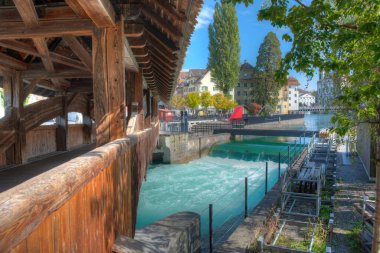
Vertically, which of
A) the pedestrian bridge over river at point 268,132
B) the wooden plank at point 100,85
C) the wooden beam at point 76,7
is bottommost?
the pedestrian bridge over river at point 268,132

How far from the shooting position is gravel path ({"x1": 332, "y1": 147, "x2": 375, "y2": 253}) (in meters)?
7.18

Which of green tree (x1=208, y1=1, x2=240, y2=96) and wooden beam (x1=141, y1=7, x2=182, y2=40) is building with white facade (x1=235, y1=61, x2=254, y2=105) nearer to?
green tree (x1=208, y1=1, x2=240, y2=96)

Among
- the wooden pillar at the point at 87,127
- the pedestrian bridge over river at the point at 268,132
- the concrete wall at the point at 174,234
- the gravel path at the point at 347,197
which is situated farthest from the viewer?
the pedestrian bridge over river at the point at 268,132

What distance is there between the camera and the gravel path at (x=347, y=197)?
718cm

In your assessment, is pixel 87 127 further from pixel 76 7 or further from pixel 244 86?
pixel 244 86

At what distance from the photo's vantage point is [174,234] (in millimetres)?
5461

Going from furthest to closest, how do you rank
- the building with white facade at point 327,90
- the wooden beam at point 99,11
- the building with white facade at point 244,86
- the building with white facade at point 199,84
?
1. the building with white facade at point 244,86
2. the building with white facade at point 199,84
3. the building with white facade at point 327,90
4. the wooden beam at point 99,11

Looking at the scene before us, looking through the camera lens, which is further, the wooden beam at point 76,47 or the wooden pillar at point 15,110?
the wooden pillar at point 15,110

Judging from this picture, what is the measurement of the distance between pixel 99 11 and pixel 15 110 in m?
4.61

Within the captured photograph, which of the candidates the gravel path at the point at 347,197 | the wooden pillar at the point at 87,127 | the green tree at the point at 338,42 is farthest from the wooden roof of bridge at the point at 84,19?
the wooden pillar at the point at 87,127

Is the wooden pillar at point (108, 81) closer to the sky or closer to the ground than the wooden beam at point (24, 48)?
closer to the ground

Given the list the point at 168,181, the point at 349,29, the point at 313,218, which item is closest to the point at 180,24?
the point at 349,29

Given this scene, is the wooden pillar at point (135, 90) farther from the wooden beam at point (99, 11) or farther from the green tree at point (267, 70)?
the green tree at point (267, 70)

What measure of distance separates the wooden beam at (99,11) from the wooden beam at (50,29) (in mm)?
207
